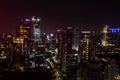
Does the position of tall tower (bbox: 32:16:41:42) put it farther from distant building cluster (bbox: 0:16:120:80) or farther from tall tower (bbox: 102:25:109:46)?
tall tower (bbox: 102:25:109:46)

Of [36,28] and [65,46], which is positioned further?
[36,28]

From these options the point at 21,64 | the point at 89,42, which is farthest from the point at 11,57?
the point at 89,42

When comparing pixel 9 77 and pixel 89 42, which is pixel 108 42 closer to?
pixel 89 42

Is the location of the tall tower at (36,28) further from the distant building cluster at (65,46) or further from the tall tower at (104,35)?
the tall tower at (104,35)

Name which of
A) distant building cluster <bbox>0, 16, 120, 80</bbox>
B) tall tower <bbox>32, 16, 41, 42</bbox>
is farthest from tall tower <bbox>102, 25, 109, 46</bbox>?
tall tower <bbox>32, 16, 41, 42</bbox>

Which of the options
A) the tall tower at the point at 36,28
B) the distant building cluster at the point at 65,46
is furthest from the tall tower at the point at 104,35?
the tall tower at the point at 36,28

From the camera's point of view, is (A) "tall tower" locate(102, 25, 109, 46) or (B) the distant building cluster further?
(A) "tall tower" locate(102, 25, 109, 46)

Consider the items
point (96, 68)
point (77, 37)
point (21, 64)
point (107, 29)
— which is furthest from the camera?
point (107, 29)

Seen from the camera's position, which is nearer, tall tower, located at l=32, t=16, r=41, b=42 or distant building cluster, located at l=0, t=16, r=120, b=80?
distant building cluster, located at l=0, t=16, r=120, b=80

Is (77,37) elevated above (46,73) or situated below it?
above

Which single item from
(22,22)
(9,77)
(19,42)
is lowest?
(9,77)

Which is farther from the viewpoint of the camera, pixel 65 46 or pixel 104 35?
pixel 104 35
